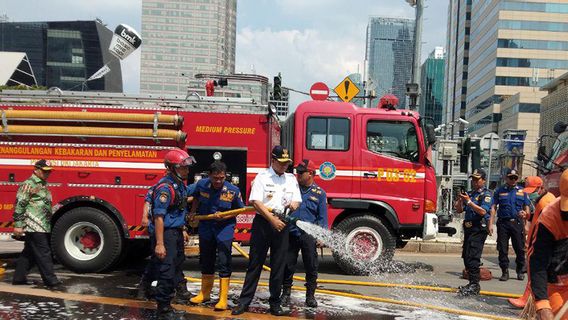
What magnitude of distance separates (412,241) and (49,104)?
26.9 ft

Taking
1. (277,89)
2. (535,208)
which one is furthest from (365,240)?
(277,89)

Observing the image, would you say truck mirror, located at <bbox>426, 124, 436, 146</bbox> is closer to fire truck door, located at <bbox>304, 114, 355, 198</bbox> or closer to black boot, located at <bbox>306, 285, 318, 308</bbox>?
fire truck door, located at <bbox>304, 114, 355, 198</bbox>

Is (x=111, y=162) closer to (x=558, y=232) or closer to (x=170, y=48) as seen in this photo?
(x=558, y=232)

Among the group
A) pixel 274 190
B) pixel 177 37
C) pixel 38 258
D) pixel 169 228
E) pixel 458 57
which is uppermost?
pixel 458 57

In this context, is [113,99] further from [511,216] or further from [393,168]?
[511,216]

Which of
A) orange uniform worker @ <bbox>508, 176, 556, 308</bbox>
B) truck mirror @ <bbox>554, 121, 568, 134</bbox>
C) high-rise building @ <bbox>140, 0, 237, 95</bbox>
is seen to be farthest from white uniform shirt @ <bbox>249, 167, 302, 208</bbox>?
high-rise building @ <bbox>140, 0, 237, 95</bbox>

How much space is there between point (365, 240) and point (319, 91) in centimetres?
328

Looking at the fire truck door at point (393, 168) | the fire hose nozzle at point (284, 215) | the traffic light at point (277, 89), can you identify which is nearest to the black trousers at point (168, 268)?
the fire hose nozzle at point (284, 215)

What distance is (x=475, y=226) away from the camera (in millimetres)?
7637

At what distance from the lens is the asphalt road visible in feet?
19.5

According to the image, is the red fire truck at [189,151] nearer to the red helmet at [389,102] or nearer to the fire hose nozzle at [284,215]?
the red helmet at [389,102]

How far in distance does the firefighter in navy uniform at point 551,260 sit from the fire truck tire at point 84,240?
250 inches

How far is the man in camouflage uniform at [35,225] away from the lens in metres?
7.01

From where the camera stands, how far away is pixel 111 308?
6.11 m
